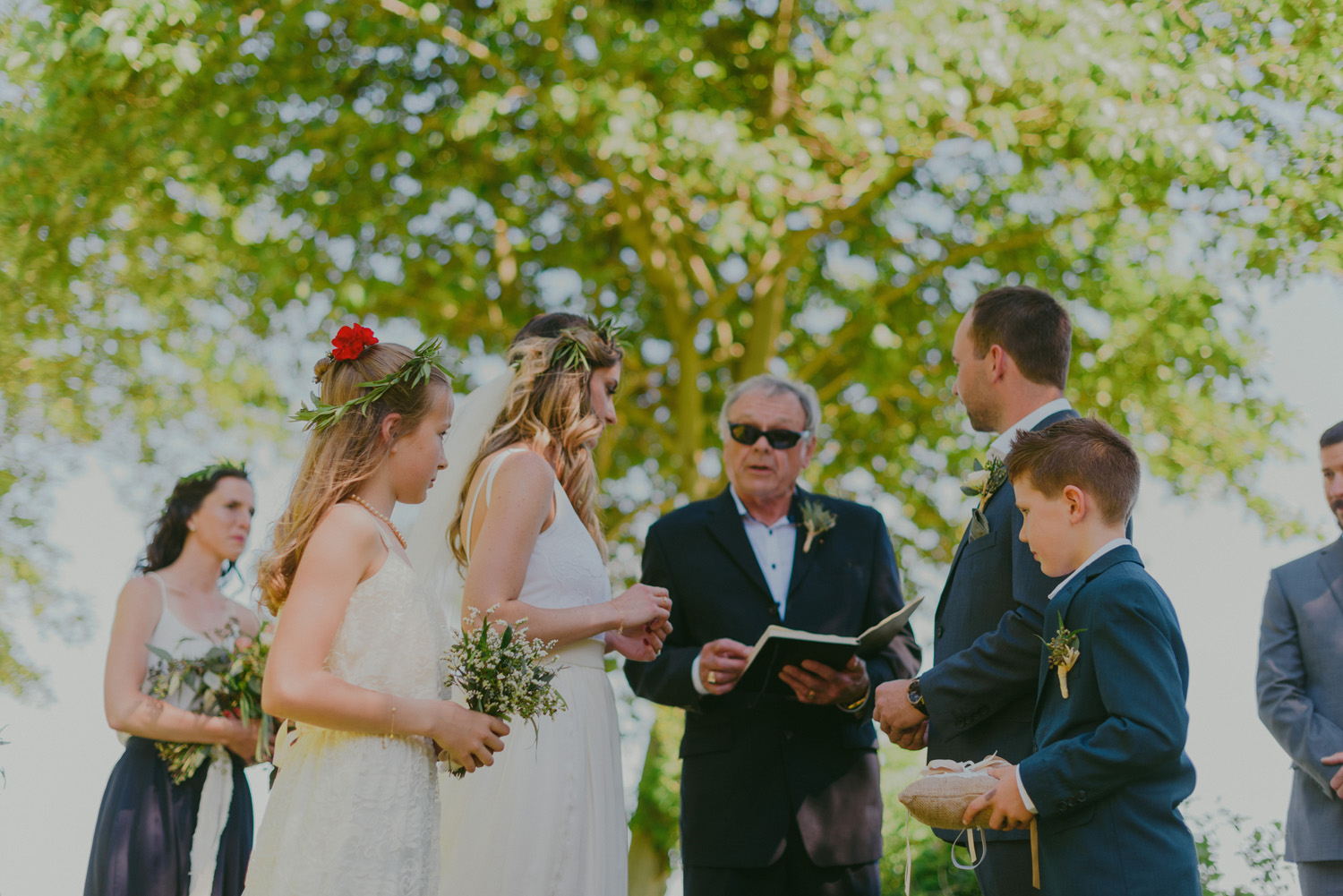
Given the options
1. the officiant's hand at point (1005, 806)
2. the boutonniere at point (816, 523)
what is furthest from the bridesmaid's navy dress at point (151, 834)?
the officiant's hand at point (1005, 806)

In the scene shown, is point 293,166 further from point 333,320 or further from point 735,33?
point 735,33

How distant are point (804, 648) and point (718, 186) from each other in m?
4.81

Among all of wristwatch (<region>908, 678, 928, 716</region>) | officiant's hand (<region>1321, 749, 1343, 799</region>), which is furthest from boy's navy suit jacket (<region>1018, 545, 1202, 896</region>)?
officiant's hand (<region>1321, 749, 1343, 799</region>)

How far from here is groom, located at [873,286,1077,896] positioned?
133 inches

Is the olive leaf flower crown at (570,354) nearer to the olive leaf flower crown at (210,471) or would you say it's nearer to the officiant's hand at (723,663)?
the officiant's hand at (723,663)

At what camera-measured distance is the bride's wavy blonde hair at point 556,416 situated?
12.7 feet

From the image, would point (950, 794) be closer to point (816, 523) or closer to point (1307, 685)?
point (816, 523)

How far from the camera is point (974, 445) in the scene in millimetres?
10398

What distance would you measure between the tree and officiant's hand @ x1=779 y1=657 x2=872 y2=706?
4351 mm

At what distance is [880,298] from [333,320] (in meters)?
4.76

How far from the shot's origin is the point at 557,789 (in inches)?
138

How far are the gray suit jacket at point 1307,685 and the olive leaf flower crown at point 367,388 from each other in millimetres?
3698

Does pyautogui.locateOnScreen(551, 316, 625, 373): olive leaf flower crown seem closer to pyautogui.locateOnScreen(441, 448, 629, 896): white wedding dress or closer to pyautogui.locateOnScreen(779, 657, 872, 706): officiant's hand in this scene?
pyautogui.locateOnScreen(441, 448, 629, 896): white wedding dress

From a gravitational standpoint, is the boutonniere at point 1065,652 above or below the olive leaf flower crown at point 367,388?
below
